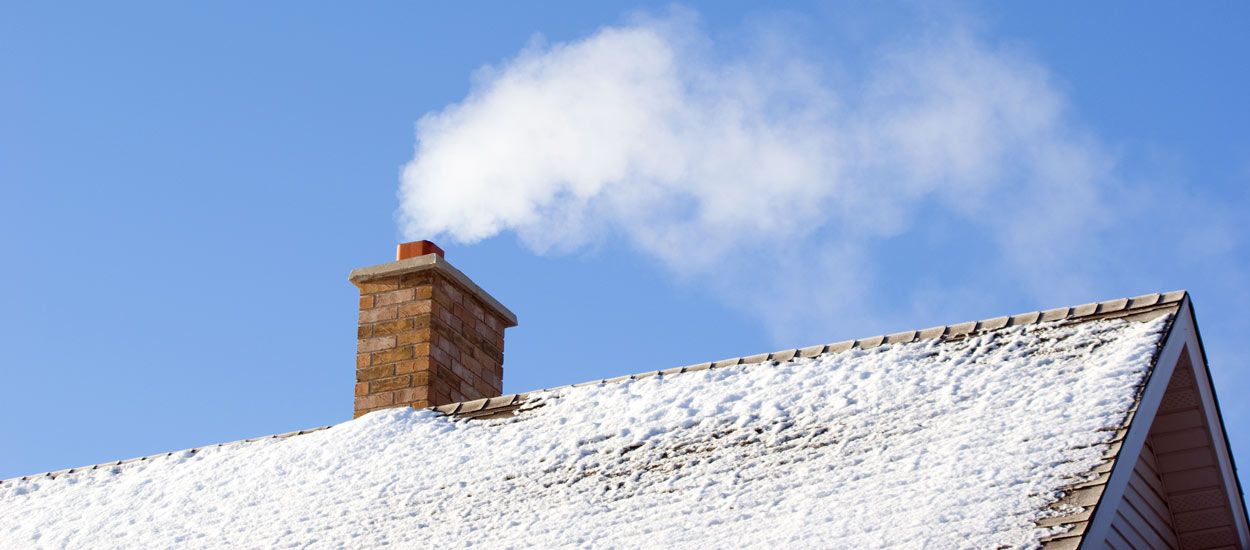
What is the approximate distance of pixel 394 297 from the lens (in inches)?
520

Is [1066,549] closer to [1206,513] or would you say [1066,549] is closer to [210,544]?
[1206,513]

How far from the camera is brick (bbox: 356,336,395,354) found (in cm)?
1303

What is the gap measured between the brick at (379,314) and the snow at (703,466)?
1391mm

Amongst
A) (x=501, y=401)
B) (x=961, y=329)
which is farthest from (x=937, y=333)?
(x=501, y=401)

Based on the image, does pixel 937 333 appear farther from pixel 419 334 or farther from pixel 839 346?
pixel 419 334

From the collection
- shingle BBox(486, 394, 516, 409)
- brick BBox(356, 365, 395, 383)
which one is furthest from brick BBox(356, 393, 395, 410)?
shingle BBox(486, 394, 516, 409)

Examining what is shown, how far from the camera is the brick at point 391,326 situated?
13.0 metres

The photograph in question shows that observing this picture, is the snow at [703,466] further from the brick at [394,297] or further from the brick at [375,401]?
the brick at [394,297]

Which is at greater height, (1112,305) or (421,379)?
(421,379)

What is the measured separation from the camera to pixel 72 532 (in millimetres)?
11375

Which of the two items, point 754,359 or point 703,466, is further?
point 754,359

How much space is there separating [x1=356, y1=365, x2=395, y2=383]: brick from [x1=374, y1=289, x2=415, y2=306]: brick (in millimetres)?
589

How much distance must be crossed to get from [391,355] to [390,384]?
10.8 inches

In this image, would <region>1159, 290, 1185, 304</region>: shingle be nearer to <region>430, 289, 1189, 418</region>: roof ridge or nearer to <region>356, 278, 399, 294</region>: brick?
<region>430, 289, 1189, 418</region>: roof ridge
